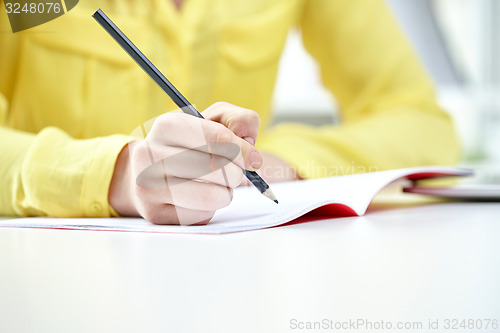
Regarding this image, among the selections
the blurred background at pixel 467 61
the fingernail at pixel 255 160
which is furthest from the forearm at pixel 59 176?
the blurred background at pixel 467 61

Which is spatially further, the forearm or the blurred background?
the blurred background

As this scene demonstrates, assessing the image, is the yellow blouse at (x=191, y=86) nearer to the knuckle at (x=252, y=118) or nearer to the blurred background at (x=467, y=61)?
the knuckle at (x=252, y=118)

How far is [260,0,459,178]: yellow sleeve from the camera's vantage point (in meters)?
0.59

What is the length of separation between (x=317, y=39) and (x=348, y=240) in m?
0.57

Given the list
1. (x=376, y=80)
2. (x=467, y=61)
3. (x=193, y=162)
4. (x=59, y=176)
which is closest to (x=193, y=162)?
(x=193, y=162)

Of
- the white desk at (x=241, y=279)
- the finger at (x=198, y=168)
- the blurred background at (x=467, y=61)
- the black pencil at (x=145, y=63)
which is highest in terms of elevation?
the blurred background at (x=467, y=61)

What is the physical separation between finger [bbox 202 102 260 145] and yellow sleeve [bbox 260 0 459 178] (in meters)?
0.33

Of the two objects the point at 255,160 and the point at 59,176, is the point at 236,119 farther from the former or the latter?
the point at 59,176

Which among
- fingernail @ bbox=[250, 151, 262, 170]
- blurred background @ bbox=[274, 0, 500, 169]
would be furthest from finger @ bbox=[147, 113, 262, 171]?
blurred background @ bbox=[274, 0, 500, 169]

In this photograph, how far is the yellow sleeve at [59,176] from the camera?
30 centimetres

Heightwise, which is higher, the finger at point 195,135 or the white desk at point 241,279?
the finger at point 195,135

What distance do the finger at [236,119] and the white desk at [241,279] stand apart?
47 mm

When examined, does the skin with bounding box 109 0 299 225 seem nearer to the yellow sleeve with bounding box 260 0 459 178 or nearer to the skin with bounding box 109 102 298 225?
the skin with bounding box 109 102 298 225

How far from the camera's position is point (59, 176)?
31 cm
